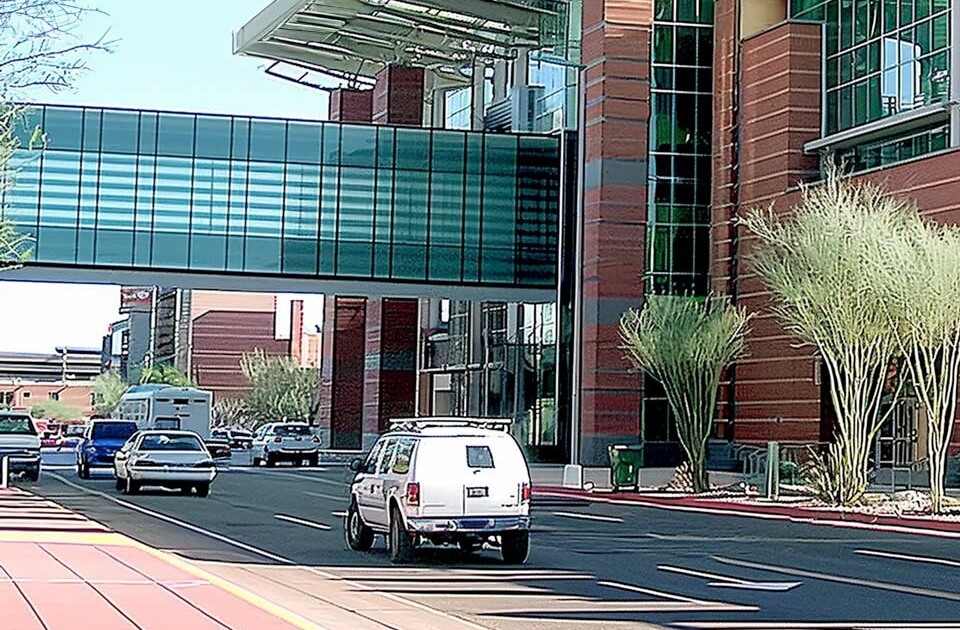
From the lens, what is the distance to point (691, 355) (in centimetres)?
4341

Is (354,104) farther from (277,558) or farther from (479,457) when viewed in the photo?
(479,457)

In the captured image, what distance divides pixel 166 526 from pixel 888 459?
26.0 metres

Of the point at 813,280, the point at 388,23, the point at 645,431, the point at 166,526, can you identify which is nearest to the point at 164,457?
the point at 166,526

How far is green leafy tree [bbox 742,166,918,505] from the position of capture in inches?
1396

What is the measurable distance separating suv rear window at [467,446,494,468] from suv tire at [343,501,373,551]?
2671 millimetres

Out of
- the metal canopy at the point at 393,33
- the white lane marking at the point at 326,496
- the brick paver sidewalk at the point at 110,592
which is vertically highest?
the metal canopy at the point at 393,33

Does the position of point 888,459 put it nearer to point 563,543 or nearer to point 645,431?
point 645,431

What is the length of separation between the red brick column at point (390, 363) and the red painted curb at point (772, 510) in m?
26.2

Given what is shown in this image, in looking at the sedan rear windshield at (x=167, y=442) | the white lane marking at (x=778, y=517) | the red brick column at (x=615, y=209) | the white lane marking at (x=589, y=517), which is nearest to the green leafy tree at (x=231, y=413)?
the red brick column at (x=615, y=209)

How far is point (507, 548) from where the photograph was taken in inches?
837

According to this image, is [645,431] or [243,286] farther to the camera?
[243,286]

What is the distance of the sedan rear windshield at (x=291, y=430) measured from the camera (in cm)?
7194

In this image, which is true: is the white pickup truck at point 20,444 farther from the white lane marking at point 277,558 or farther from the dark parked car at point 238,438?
the dark parked car at point 238,438

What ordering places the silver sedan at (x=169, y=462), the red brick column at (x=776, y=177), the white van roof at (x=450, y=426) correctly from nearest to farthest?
the white van roof at (x=450, y=426), the silver sedan at (x=169, y=462), the red brick column at (x=776, y=177)
